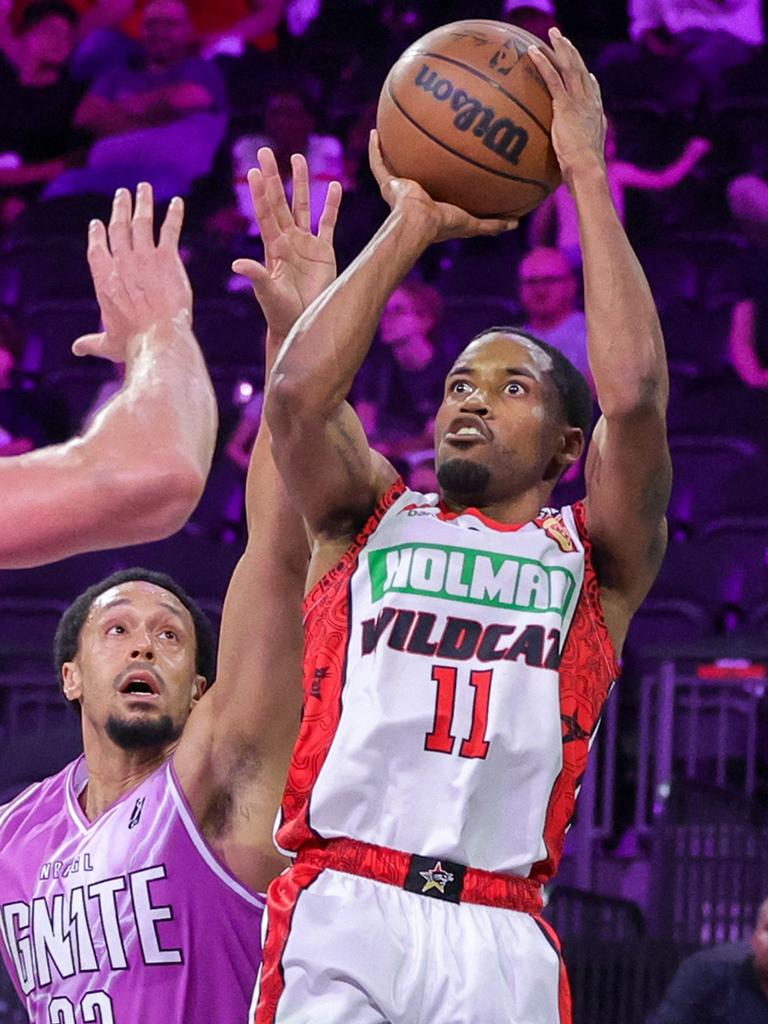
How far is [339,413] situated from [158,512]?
59.9 inches

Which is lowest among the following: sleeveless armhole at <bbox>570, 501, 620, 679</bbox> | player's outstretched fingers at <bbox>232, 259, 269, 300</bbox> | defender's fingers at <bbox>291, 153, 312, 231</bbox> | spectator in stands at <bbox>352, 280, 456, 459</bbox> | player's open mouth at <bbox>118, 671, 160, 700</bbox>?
player's open mouth at <bbox>118, 671, 160, 700</bbox>

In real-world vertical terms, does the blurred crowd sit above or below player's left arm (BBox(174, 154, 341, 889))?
above

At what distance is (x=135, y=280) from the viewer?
2281mm

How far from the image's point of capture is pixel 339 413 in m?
3.03

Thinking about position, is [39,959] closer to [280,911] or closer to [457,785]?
[280,911]

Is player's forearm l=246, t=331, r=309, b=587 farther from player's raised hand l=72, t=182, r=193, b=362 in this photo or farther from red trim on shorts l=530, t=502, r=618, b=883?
player's raised hand l=72, t=182, r=193, b=362

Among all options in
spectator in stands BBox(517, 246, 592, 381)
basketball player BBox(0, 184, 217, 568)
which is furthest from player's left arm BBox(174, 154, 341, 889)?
spectator in stands BBox(517, 246, 592, 381)

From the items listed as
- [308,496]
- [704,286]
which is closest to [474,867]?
[308,496]

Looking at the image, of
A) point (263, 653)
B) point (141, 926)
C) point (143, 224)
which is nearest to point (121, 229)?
point (143, 224)

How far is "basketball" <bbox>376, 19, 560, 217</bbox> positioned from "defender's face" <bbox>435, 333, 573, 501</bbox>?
0.28 metres

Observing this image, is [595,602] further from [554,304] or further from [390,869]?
[554,304]

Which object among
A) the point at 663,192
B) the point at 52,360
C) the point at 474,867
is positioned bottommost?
the point at 474,867

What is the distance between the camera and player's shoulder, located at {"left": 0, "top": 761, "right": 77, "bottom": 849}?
410 cm

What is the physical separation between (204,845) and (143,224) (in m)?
1.72
